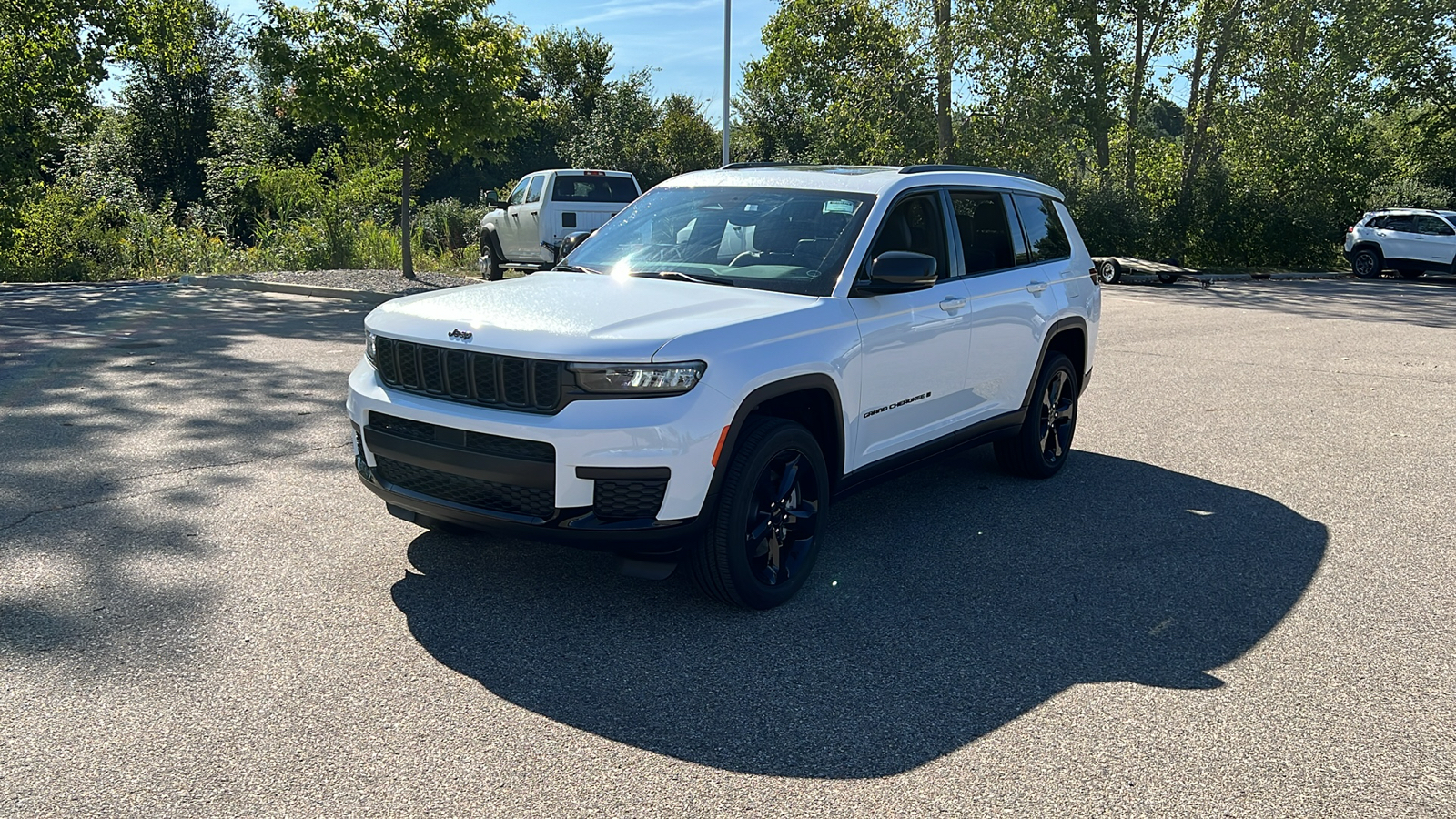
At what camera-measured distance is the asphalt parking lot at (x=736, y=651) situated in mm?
3291

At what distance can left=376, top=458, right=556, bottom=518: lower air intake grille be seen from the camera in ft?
13.7

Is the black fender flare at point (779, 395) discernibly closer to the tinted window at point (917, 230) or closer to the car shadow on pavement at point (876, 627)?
the car shadow on pavement at point (876, 627)

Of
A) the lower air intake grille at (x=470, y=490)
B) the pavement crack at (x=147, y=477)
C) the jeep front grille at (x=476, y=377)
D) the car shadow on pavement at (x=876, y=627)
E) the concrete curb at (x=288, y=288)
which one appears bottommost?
the car shadow on pavement at (x=876, y=627)

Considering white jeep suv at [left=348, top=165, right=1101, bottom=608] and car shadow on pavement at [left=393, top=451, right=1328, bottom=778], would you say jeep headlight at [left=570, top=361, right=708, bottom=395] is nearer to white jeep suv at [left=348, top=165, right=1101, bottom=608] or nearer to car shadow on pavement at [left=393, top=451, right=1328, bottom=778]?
white jeep suv at [left=348, top=165, right=1101, bottom=608]

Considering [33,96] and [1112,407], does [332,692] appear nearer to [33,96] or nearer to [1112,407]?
[1112,407]

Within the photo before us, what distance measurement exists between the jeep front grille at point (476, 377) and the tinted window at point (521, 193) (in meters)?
16.1

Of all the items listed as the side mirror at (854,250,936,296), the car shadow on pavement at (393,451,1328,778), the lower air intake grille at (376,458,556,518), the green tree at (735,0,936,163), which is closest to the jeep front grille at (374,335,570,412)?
the lower air intake grille at (376,458,556,518)

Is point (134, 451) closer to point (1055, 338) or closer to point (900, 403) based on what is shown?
point (900, 403)

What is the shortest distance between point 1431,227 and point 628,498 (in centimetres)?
3005

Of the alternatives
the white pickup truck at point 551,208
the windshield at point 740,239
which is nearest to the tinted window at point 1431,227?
the white pickup truck at point 551,208

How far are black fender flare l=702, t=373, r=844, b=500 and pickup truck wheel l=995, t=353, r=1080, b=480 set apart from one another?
2.09 metres

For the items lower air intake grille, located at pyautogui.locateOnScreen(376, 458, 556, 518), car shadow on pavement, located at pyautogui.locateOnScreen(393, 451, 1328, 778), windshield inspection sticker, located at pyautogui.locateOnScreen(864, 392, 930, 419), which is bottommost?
car shadow on pavement, located at pyautogui.locateOnScreen(393, 451, 1328, 778)

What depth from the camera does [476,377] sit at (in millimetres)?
4320

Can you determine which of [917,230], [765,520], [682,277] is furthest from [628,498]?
[917,230]
